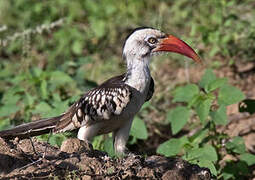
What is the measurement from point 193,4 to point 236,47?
1448 mm

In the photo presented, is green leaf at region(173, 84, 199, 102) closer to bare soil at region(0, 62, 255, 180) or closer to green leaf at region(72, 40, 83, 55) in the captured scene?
bare soil at region(0, 62, 255, 180)

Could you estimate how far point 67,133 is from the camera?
15.7 ft

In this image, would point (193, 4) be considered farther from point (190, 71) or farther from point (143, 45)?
point (143, 45)

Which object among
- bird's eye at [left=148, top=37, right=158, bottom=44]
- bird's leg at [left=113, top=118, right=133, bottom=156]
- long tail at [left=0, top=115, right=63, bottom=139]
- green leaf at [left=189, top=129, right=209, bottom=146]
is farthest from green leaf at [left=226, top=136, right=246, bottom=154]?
long tail at [left=0, top=115, right=63, bottom=139]

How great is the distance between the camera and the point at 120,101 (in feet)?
14.1

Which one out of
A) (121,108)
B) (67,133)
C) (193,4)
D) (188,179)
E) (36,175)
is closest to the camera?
(36,175)

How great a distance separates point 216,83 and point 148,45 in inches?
30.1

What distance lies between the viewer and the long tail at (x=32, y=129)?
4.42 meters

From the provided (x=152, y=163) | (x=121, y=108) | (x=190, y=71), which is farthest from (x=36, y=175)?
(x=190, y=71)

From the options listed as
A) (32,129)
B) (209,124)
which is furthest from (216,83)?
(32,129)

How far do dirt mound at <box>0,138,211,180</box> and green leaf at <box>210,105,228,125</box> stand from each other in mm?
1045

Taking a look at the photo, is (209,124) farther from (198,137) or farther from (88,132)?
(88,132)

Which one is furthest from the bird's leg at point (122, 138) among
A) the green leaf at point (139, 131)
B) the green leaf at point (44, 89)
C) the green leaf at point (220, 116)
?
the green leaf at point (44, 89)

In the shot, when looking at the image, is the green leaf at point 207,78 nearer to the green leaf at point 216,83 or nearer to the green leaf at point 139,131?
the green leaf at point 216,83
